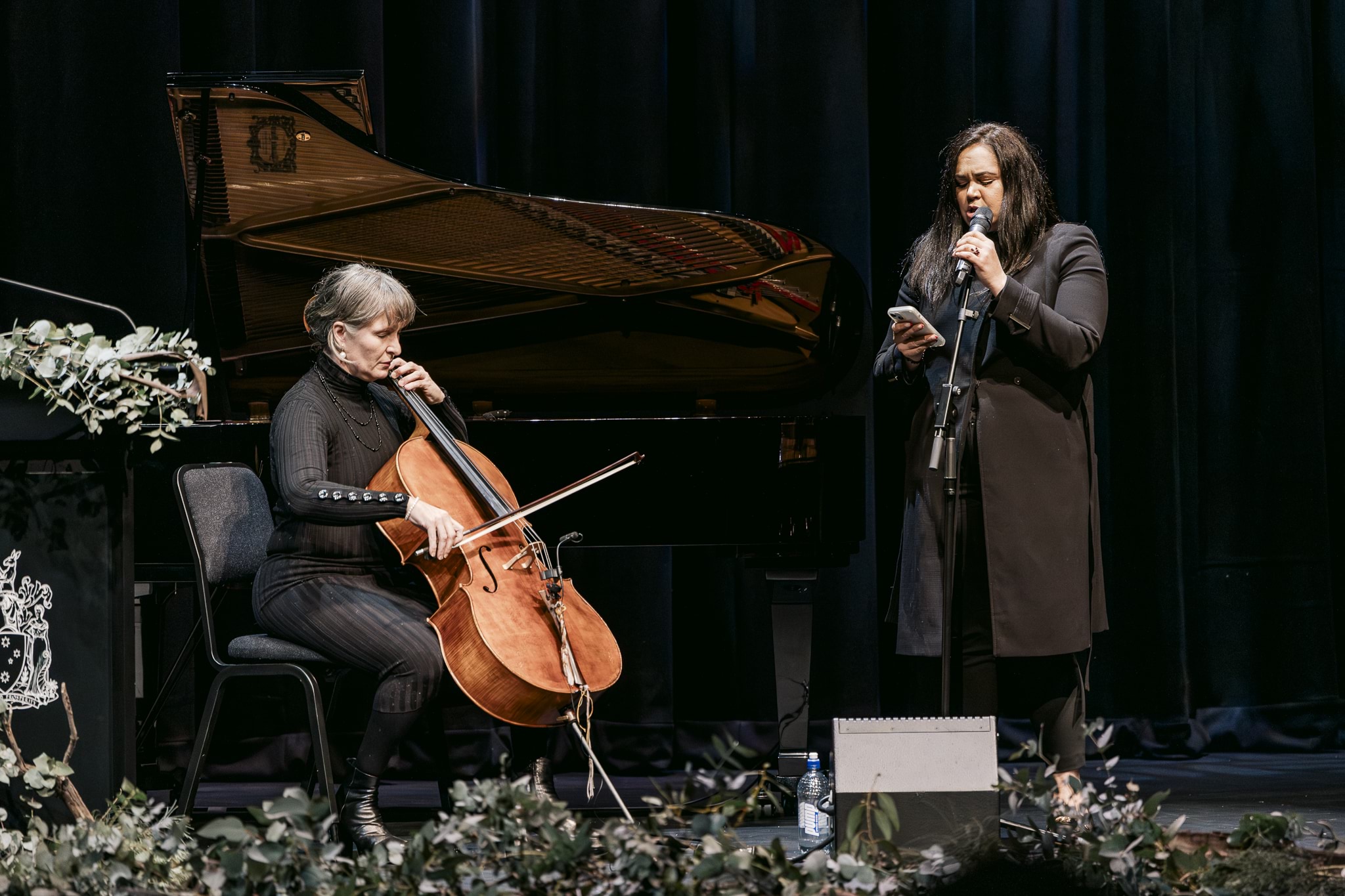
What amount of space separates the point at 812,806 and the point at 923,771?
111 cm

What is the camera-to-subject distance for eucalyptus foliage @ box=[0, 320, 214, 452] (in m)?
2.02

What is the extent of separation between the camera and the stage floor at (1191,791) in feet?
10.4

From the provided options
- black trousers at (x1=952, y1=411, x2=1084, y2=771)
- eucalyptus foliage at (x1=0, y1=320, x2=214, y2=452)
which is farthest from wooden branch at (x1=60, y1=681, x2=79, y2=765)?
black trousers at (x1=952, y1=411, x2=1084, y2=771)

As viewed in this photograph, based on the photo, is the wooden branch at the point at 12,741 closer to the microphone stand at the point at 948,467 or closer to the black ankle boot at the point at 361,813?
the black ankle boot at the point at 361,813

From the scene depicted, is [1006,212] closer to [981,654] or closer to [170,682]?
[981,654]

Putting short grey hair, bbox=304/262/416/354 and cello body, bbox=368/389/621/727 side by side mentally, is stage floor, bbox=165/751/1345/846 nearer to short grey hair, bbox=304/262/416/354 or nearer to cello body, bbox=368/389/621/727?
cello body, bbox=368/389/621/727

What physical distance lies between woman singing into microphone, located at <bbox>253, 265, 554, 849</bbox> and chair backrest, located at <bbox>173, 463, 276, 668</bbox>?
9 centimetres

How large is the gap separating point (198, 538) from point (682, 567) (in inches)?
67.4

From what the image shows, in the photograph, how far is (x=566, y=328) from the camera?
354 cm

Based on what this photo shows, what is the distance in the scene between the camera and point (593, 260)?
3.48 meters

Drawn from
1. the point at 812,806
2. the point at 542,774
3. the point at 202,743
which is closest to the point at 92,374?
the point at 202,743

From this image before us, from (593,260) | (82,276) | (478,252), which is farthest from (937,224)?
(82,276)

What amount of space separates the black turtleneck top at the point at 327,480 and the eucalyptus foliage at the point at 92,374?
45cm

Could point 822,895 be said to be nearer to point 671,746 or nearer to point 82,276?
point 671,746
